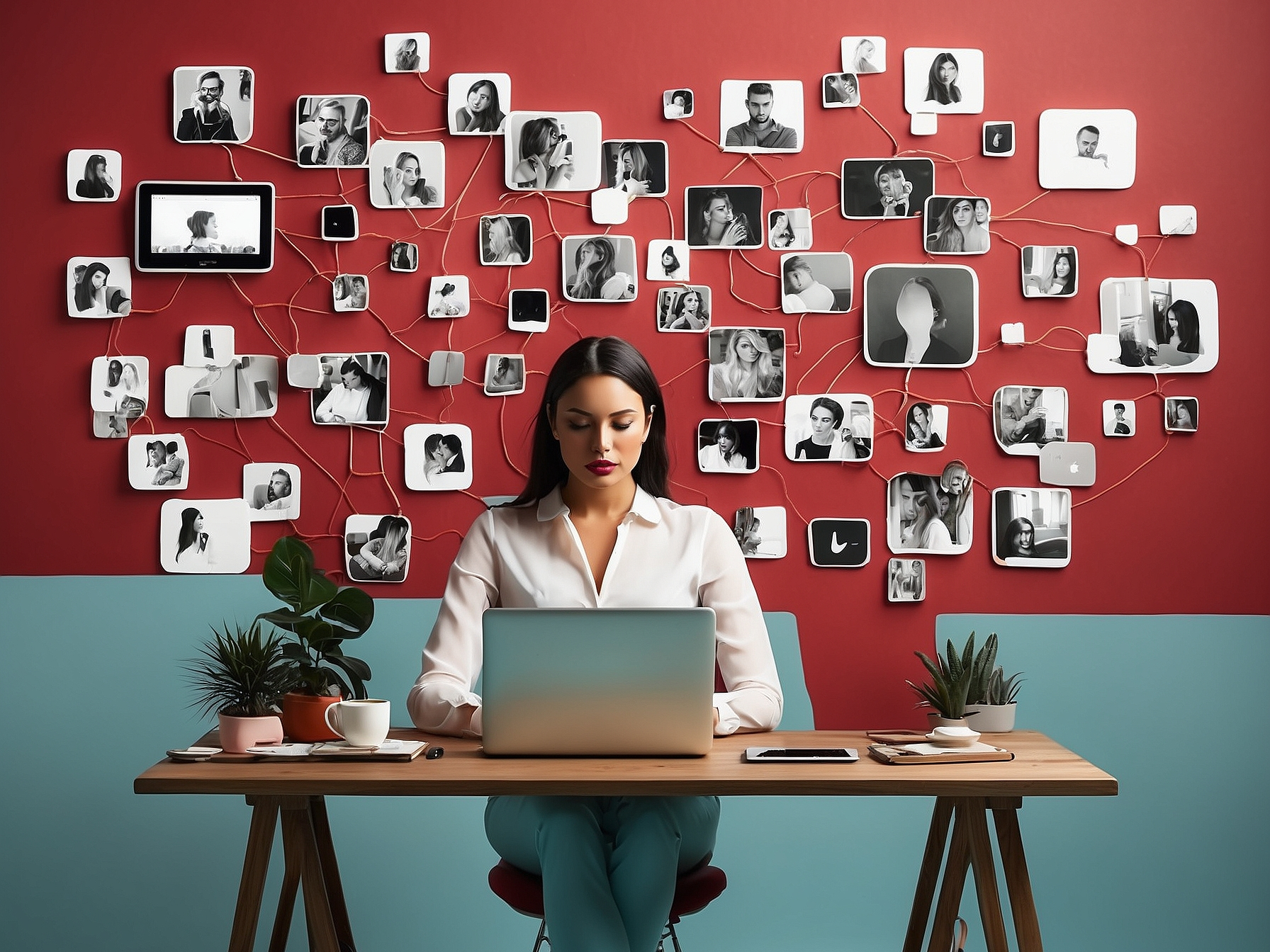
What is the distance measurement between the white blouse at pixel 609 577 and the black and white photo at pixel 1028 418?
821 millimetres

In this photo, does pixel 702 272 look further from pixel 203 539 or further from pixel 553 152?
pixel 203 539

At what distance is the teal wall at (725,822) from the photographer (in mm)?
2508

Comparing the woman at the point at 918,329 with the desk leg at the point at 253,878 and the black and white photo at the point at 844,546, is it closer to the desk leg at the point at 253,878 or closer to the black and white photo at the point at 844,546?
the black and white photo at the point at 844,546

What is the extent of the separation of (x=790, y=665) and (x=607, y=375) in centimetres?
A: 89

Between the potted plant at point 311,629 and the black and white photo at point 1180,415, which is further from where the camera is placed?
the black and white photo at point 1180,415

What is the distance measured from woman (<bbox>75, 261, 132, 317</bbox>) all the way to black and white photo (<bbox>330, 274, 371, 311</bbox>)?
451mm

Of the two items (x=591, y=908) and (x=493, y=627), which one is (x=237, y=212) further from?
(x=591, y=908)

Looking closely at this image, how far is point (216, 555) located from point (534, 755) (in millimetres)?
1292

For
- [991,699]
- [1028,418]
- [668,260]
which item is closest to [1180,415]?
[1028,418]

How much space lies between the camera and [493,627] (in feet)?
4.93

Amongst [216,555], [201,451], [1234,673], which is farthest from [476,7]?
[1234,673]

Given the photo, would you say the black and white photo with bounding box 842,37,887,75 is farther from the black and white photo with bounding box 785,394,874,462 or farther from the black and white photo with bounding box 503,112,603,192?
the black and white photo with bounding box 785,394,874,462

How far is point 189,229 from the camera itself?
2568 mm

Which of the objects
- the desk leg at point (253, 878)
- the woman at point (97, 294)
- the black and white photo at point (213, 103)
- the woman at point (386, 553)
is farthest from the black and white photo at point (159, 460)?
the desk leg at point (253, 878)
